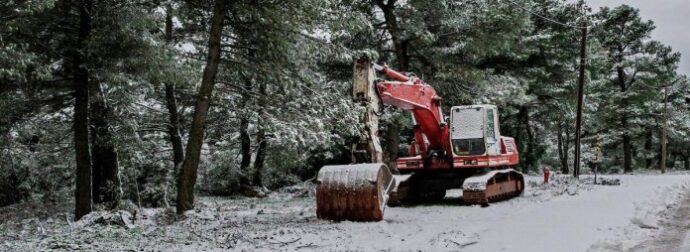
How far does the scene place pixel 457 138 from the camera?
1377 cm

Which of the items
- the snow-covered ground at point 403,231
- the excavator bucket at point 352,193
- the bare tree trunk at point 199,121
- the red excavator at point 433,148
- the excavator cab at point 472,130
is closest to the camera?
the snow-covered ground at point 403,231

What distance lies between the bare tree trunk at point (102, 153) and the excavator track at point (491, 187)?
7.86 metres

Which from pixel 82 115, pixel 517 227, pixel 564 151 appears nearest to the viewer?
pixel 517 227

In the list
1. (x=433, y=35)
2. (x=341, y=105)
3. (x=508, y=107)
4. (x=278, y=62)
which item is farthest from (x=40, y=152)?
(x=508, y=107)

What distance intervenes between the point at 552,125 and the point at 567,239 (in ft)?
97.4

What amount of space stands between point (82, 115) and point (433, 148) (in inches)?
312

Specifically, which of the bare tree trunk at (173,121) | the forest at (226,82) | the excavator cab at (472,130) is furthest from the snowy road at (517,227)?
the bare tree trunk at (173,121)

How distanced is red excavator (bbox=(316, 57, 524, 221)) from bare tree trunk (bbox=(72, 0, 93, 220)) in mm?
5430

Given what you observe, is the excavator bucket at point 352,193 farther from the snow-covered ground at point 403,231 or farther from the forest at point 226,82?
the forest at point 226,82

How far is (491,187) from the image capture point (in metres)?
13.2

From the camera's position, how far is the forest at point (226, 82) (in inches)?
433

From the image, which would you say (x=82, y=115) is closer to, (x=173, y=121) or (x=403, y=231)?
(x=173, y=121)

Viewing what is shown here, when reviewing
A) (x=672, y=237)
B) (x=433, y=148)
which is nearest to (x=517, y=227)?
(x=672, y=237)

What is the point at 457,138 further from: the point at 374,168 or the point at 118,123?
the point at 118,123
